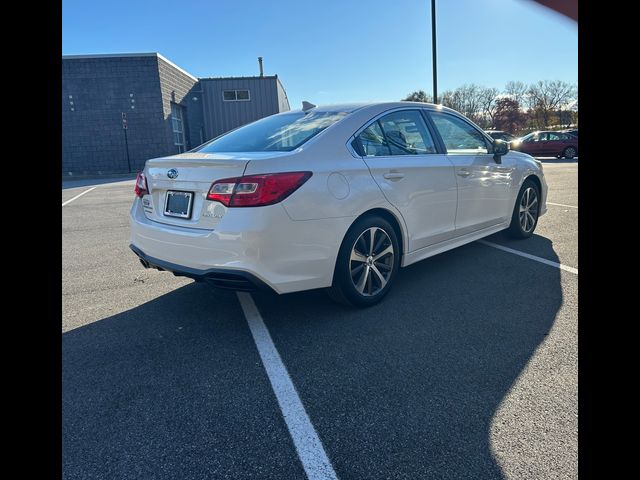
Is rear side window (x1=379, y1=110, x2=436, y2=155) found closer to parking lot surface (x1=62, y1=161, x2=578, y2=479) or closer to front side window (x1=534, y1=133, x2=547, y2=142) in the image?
parking lot surface (x1=62, y1=161, x2=578, y2=479)

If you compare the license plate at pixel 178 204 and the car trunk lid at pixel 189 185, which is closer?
the car trunk lid at pixel 189 185

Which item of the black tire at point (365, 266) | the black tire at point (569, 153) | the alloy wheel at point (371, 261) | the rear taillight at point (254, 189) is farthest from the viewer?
the black tire at point (569, 153)

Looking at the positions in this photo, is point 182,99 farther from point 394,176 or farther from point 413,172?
point 394,176

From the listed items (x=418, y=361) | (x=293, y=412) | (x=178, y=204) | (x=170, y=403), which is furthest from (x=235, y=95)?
(x=293, y=412)

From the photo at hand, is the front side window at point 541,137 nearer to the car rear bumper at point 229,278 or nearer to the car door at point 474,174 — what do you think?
the car door at point 474,174

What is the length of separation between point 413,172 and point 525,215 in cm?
254

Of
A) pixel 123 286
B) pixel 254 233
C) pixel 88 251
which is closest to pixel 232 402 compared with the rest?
pixel 254 233

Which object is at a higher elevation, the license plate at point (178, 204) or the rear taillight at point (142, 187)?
the rear taillight at point (142, 187)

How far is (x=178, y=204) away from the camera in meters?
3.14

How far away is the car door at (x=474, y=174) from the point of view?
4316 millimetres

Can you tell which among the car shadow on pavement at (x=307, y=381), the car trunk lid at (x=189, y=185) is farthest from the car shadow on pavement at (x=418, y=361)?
the car trunk lid at (x=189, y=185)

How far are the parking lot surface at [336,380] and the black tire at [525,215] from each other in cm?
114
